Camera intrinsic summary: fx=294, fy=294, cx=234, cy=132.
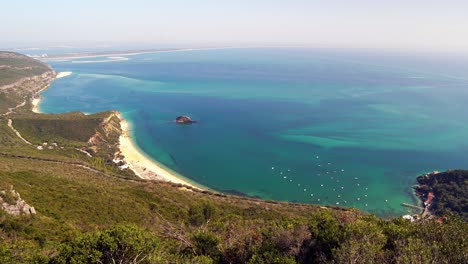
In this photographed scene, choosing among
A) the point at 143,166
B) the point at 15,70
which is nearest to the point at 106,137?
the point at 143,166

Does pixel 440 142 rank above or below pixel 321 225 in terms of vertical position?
below

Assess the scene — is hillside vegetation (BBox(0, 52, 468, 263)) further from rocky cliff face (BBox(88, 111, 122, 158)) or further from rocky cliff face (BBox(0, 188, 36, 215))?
rocky cliff face (BBox(88, 111, 122, 158))

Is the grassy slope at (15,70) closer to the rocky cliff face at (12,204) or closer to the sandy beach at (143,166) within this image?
the sandy beach at (143,166)

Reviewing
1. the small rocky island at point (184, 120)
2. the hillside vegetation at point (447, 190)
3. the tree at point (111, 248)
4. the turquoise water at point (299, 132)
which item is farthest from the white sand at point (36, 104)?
the hillside vegetation at point (447, 190)

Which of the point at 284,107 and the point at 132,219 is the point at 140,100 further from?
the point at 132,219

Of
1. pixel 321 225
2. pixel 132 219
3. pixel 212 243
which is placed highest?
pixel 321 225

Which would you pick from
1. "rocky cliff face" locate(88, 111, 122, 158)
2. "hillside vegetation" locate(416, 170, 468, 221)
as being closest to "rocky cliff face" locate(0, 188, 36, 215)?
"rocky cliff face" locate(88, 111, 122, 158)

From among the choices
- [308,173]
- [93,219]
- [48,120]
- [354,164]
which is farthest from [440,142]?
[48,120]
